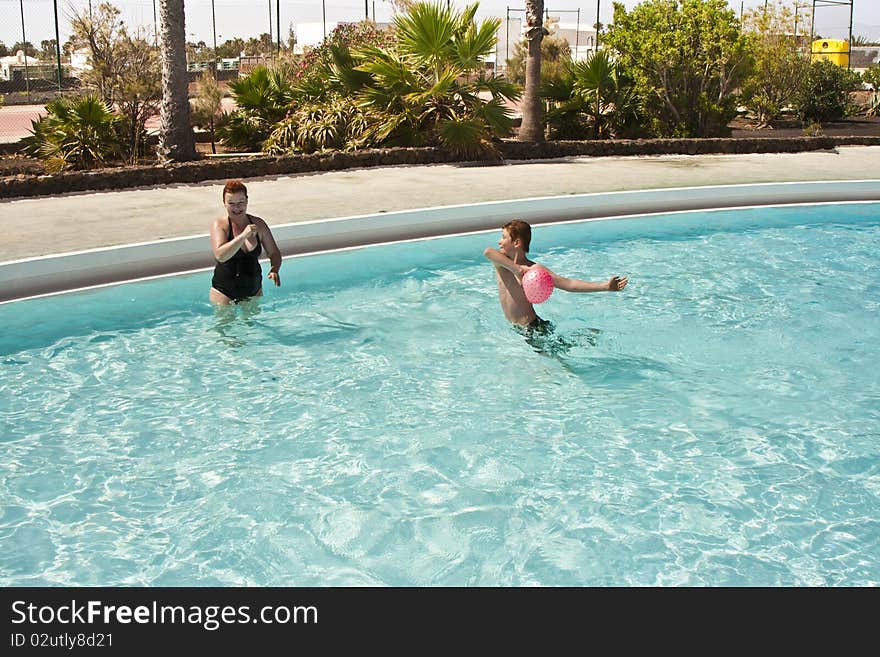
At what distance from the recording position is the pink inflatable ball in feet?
22.4

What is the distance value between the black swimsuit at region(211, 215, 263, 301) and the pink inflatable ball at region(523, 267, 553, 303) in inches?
102

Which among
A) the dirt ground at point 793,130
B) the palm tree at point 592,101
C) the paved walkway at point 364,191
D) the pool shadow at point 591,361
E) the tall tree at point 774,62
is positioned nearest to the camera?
the pool shadow at point 591,361

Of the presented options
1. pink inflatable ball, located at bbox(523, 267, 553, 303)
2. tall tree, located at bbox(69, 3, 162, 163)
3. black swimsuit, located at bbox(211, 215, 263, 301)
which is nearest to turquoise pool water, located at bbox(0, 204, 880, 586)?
black swimsuit, located at bbox(211, 215, 263, 301)

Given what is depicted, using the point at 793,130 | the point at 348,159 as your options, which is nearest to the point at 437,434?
the point at 348,159

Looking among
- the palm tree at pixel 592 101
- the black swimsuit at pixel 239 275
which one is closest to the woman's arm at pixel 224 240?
the black swimsuit at pixel 239 275

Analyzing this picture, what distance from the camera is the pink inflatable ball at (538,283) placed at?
22.4ft

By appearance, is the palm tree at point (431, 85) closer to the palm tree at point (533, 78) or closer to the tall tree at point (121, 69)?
the palm tree at point (533, 78)

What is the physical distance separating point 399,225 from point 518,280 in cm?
448

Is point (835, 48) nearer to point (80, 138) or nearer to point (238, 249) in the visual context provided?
point (80, 138)

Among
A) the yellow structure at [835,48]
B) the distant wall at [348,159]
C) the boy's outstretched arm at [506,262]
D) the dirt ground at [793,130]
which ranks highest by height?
the yellow structure at [835,48]

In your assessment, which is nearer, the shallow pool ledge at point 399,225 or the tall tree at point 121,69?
the shallow pool ledge at point 399,225

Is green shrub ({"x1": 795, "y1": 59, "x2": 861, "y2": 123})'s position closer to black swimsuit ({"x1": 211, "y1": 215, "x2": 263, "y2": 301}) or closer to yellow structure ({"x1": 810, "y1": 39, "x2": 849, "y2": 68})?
yellow structure ({"x1": 810, "y1": 39, "x2": 849, "y2": 68})

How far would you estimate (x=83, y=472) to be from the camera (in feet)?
19.3

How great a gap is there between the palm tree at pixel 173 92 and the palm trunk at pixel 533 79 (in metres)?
6.52
